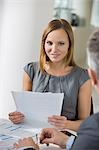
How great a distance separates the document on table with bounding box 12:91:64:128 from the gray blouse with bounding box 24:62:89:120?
0.24 meters

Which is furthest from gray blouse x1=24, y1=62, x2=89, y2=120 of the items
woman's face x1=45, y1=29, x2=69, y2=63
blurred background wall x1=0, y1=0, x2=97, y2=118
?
blurred background wall x1=0, y1=0, x2=97, y2=118

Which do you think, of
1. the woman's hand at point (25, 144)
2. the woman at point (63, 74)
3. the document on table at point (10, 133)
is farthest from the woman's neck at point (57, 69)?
the woman's hand at point (25, 144)

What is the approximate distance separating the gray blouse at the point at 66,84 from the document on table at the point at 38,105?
0.80 ft

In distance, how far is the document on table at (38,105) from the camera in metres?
1.45

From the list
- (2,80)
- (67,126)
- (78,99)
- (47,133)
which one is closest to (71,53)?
(78,99)

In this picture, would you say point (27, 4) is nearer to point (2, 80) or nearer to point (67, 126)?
point (2, 80)

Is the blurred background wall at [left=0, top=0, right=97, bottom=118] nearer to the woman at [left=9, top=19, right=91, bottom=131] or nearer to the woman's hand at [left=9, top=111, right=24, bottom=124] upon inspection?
the woman at [left=9, top=19, right=91, bottom=131]

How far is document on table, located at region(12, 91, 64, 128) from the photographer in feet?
4.76

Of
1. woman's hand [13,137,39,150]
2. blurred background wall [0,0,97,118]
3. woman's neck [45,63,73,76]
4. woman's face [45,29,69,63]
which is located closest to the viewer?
woman's hand [13,137,39,150]

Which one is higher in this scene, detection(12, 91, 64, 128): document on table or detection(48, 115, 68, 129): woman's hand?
detection(12, 91, 64, 128): document on table

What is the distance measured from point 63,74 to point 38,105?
0.38m

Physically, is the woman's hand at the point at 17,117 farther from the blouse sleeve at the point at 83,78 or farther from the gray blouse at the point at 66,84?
the blouse sleeve at the point at 83,78

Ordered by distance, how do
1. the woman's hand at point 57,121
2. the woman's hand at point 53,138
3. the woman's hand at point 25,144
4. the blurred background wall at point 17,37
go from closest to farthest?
the woman's hand at point 25,144 → the woman's hand at point 53,138 → the woman's hand at point 57,121 → the blurred background wall at point 17,37

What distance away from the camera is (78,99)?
68.4 inches
